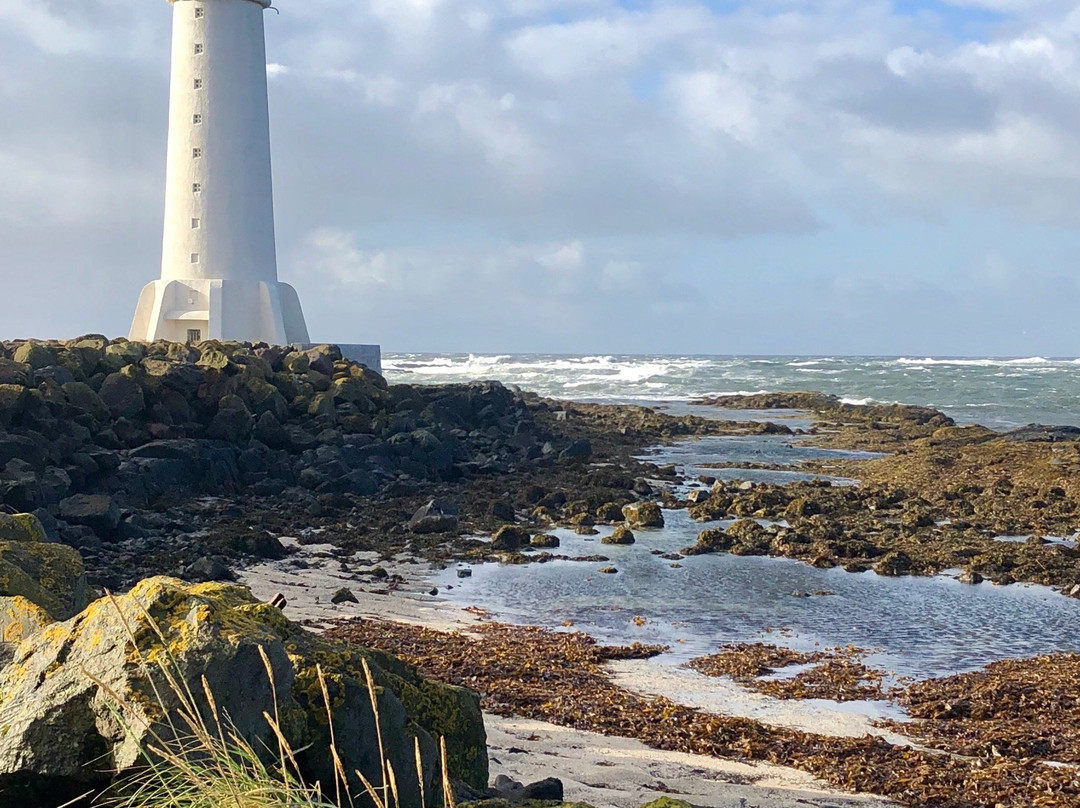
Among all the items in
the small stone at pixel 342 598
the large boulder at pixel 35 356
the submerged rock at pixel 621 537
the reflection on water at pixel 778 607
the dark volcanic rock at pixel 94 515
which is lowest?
the reflection on water at pixel 778 607

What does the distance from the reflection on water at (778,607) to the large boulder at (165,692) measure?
184 inches

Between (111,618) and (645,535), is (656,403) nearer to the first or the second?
(645,535)

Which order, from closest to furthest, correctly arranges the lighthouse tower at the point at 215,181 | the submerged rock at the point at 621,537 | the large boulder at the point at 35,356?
the submerged rock at the point at 621,537 < the large boulder at the point at 35,356 < the lighthouse tower at the point at 215,181

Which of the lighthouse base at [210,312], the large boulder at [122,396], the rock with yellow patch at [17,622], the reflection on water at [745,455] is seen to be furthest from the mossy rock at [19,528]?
the lighthouse base at [210,312]

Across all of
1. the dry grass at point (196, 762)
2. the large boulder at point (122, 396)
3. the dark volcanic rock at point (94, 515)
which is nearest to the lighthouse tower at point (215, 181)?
the large boulder at point (122, 396)

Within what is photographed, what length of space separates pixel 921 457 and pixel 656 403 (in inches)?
869

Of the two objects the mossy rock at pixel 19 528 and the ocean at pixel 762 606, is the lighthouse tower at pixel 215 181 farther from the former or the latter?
the mossy rock at pixel 19 528

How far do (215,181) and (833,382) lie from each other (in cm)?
4025

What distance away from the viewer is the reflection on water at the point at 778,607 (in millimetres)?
8031

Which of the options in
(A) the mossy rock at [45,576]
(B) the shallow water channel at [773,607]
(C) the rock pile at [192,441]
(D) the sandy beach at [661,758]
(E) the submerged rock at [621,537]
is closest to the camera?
(A) the mossy rock at [45,576]

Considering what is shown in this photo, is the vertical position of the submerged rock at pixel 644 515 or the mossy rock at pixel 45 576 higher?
the mossy rock at pixel 45 576

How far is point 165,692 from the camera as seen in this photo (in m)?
2.59

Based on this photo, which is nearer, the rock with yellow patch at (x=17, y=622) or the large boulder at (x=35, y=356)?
the rock with yellow patch at (x=17, y=622)

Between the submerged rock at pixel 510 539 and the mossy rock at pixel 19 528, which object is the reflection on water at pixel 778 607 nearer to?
the submerged rock at pixel 510 539
